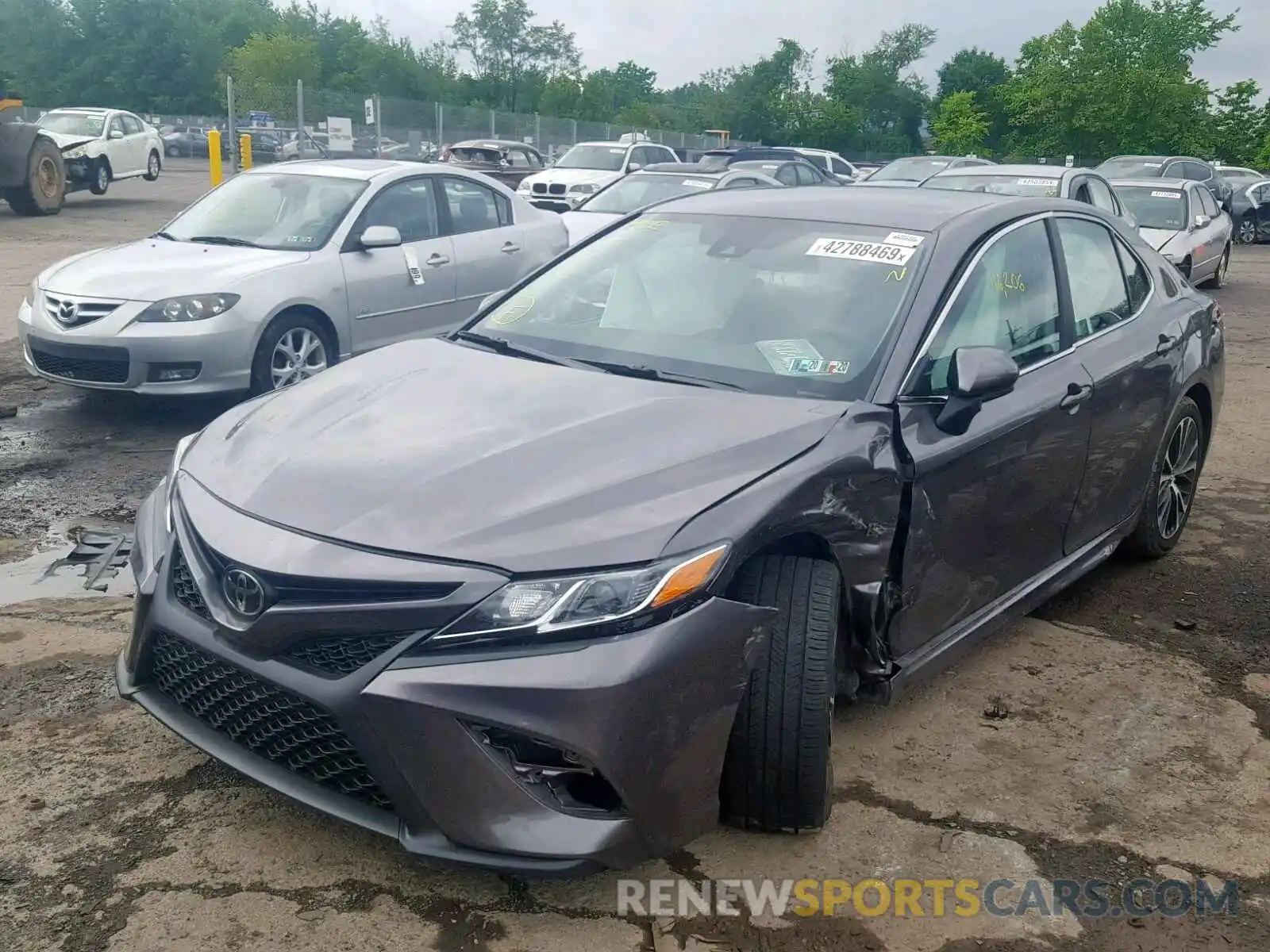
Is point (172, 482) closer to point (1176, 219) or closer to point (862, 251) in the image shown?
point (862, 251)

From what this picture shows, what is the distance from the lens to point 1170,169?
78.6 feet

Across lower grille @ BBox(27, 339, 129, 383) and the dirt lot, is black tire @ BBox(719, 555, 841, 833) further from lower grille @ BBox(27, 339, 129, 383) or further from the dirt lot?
lower grille @ BBox(27, 339, 129, 383)

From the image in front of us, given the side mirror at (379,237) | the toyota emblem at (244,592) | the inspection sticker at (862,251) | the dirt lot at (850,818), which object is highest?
the inspection sticker at (862,251)

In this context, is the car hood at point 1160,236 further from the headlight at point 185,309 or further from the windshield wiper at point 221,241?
the headlight at point 185,309

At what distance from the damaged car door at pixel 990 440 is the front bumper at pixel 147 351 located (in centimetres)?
461

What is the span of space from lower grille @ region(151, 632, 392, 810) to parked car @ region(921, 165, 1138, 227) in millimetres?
9128

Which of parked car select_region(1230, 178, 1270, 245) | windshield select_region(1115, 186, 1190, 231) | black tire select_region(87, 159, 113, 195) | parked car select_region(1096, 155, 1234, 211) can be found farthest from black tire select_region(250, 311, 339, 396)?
parked car select_region(1230, 178, 1270, 245)

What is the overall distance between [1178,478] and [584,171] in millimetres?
15858

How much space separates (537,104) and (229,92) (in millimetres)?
60960

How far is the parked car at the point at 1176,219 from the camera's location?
1422 centimetres

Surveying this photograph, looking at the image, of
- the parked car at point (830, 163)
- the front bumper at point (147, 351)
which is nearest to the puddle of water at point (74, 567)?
the front bumper at point (147, 351)

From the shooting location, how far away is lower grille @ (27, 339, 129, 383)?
274 inches

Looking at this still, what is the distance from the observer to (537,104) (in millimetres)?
85188

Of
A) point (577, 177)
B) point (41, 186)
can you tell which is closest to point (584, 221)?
point (577, 177)
